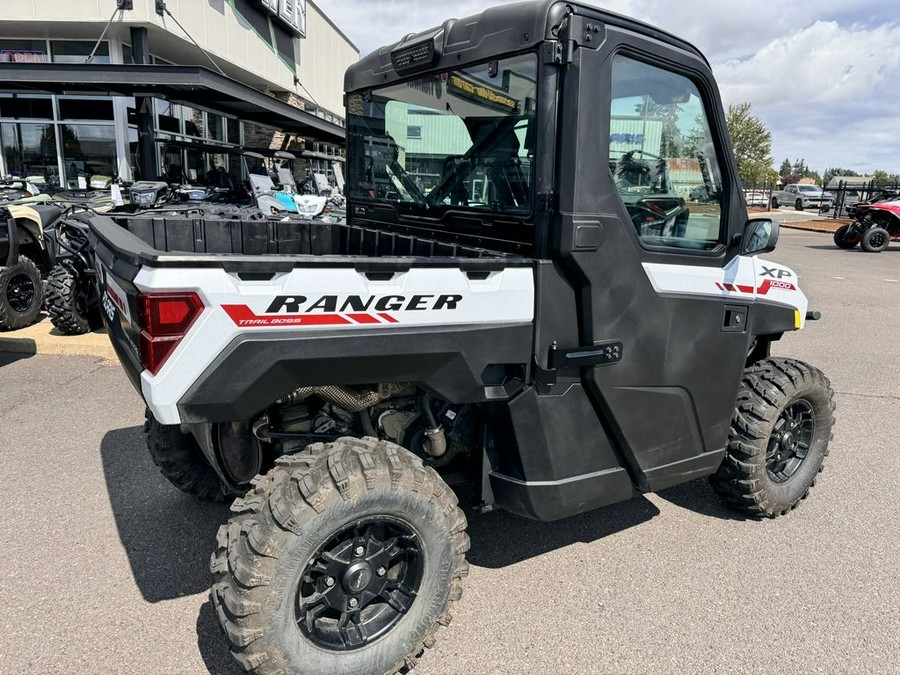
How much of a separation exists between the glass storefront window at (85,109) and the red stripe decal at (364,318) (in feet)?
57.7

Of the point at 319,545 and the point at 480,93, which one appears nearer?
the point at 319,545

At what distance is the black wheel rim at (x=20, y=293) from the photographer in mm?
6938

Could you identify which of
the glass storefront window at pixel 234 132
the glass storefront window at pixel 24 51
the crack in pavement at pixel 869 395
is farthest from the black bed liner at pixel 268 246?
the glass storefront window at pixel 234 132

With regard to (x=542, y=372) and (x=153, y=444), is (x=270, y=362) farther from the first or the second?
(x=153, y=444)

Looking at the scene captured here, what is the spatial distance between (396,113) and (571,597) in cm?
248

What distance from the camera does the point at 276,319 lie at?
2.07m

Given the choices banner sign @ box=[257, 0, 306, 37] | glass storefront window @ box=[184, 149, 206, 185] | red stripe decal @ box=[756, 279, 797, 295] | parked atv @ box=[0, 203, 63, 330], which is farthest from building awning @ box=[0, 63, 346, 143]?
red stripe decal @ box=[756, 279, 797, 295]

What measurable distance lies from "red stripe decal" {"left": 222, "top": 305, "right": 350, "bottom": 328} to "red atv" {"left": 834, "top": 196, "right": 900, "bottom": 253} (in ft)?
70.3

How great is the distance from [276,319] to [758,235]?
→ 7.23ft

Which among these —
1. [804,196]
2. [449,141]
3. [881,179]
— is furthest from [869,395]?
[881,179]

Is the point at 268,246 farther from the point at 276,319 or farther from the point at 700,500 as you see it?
the point at 700,500

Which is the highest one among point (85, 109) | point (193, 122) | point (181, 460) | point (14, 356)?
point (193, 122)

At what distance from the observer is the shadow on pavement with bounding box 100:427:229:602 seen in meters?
3.00

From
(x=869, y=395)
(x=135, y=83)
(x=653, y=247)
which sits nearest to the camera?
(x=653, y=247)
